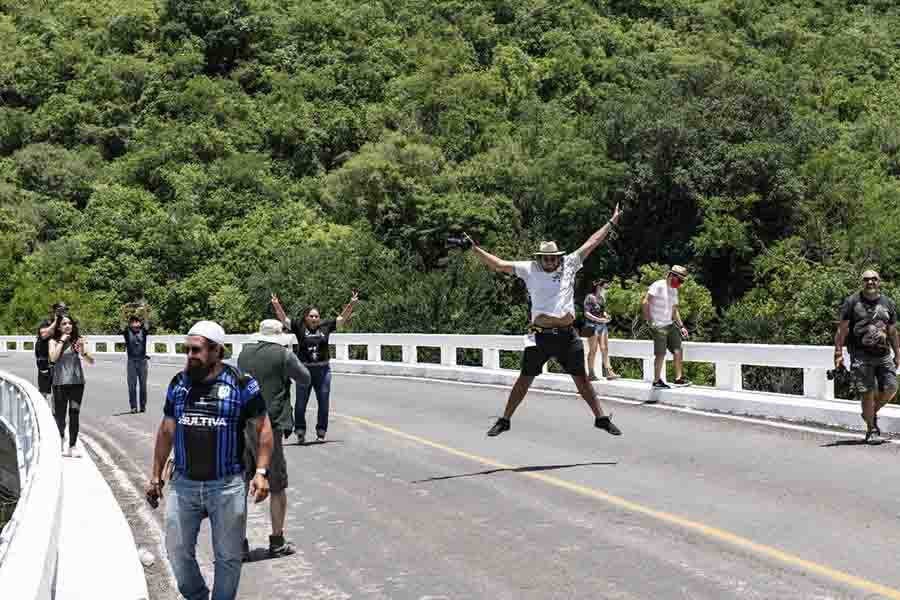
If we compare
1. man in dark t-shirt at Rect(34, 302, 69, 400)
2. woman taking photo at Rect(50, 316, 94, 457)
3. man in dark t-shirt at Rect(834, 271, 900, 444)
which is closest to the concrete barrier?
man in dark t-shirt at Rect(834, 271, 900, 444)

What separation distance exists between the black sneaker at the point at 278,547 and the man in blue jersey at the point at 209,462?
2.17m

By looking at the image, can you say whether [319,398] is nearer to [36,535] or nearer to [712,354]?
[712,354]

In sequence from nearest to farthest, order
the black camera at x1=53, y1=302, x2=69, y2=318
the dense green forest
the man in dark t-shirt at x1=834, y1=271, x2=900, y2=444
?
the man in dark t-shirt at x1=834, y1=271, x2=900, y2=444 < the black camera at x1=53, y1=302, x2=69, y2=318 < the dense green forest

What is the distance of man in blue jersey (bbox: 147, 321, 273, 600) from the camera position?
6.01 m

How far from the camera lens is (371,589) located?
7.09m

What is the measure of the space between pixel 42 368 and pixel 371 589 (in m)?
13.1

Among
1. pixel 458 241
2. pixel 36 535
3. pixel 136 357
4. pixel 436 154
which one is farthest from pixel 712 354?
pixel 436 154

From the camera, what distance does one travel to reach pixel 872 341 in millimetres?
12344

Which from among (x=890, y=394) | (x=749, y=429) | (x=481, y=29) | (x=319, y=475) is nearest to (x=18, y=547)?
(x=319, y=475)

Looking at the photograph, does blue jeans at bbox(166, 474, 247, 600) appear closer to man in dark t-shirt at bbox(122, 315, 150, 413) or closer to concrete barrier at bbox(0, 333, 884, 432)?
concrete barrier at bbox(0, 333, 884, 432)

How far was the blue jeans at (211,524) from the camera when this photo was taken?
602 cm

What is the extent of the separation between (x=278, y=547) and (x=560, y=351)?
4392mm

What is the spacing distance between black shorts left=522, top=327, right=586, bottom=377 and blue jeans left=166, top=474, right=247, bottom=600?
6.13 metres

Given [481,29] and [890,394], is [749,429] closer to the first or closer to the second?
[890,394]
